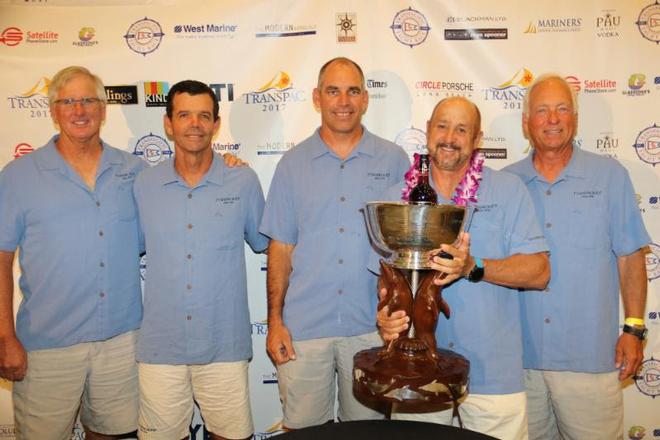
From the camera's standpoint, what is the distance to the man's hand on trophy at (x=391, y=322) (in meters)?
1.80

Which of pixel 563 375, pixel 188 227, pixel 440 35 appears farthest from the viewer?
pixel 440 35

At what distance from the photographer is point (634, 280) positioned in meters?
2.61

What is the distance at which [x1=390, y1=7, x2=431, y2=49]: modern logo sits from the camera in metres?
3.36

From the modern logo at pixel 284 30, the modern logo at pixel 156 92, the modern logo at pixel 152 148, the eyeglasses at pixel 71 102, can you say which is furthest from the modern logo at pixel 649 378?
the eyeglasses at pixel 71 102

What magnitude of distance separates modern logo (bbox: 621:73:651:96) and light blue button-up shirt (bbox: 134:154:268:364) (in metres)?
2.48

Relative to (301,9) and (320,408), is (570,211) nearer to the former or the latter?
(320,408)

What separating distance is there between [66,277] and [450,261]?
1967mm

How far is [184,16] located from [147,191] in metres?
1.32

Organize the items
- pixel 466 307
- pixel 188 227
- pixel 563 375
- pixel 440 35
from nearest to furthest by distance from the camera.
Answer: pixel 466 307 < pixel 563 375 < pixel 188 227 < pixel 440 35

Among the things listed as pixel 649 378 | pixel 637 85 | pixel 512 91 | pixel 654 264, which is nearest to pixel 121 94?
pixel 512 91

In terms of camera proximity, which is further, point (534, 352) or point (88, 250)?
point (88, 250)

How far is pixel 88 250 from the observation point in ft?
8.91

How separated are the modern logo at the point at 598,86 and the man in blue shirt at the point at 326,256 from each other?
1.46m

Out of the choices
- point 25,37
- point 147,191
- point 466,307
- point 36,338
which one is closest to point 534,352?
point 466,307
